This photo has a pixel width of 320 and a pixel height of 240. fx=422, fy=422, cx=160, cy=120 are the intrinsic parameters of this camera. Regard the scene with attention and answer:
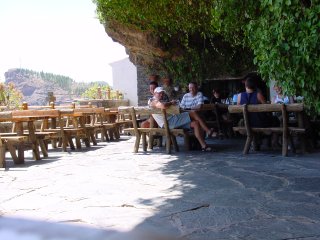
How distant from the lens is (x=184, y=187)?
178 inches

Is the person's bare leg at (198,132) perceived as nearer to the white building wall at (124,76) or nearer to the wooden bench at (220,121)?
the wooden bench at (220,121)

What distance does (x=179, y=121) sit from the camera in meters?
7.52

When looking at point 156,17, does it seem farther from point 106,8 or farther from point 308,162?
point 308,162

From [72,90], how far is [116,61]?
1116 centimetres

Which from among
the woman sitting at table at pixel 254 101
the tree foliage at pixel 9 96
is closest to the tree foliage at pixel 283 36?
the woman sitting at table at pixel 254 101

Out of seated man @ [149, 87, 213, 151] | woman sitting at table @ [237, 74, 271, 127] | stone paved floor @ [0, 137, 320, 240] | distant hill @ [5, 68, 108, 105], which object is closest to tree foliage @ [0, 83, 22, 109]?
seated man @ [149, 87, 213, 151]

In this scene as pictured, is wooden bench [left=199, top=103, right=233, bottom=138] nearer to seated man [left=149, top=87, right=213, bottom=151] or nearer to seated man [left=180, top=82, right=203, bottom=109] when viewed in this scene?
seated man [left=180, top=82, right=203, bottom=109]

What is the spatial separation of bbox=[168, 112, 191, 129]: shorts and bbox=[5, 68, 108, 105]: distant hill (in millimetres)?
27617

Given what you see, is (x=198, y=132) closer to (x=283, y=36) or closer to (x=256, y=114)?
(x=256, y=114)

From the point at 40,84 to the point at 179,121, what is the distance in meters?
32.4

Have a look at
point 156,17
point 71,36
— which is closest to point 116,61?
point 156,17

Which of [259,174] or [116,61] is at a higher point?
[116,61]

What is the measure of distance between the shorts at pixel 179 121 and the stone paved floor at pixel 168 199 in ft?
3.40

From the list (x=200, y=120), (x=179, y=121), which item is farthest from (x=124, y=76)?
(x=200, y=120)
